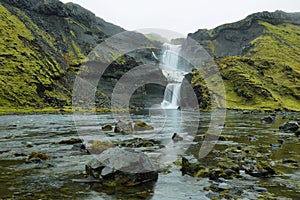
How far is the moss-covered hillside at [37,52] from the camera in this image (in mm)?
88438

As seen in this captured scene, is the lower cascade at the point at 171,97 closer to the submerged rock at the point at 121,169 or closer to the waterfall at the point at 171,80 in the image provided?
the waterfall at the point at 171,80

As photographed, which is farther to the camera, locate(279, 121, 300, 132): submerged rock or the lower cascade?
the lower cascade

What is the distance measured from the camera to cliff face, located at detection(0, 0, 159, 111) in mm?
89500

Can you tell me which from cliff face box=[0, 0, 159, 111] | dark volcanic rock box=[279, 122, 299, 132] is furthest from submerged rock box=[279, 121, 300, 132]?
cliff face box=[0, 0, 159, 111]

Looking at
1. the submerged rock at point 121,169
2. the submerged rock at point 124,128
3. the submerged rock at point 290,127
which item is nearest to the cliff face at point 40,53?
the submerged rock at point 124,128

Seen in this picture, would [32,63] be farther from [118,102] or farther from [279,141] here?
[279,141]

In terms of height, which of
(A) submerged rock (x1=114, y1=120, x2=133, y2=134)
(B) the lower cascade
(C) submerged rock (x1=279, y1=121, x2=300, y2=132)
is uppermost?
(B) the lower cascade

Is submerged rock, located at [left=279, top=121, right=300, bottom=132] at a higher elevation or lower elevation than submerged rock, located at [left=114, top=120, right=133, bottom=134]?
higher

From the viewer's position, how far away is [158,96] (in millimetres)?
131250

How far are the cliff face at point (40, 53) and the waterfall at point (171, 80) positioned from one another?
953 inches

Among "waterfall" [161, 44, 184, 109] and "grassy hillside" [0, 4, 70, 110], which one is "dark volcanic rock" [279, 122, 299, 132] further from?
"waterfall" [161, 44, 184, 109]

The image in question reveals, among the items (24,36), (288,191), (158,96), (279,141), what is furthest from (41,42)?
(288,191)

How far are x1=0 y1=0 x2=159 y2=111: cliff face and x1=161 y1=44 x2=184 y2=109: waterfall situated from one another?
79.4 feet

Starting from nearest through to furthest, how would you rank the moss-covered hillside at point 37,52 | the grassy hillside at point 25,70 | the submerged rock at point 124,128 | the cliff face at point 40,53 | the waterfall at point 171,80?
the submerged rock at point 124,128
the grassy hillside at point 25,70
the moss-covered hillside at point 37,52
the cliff face at point 40,53
the waterfall at point 171,80
